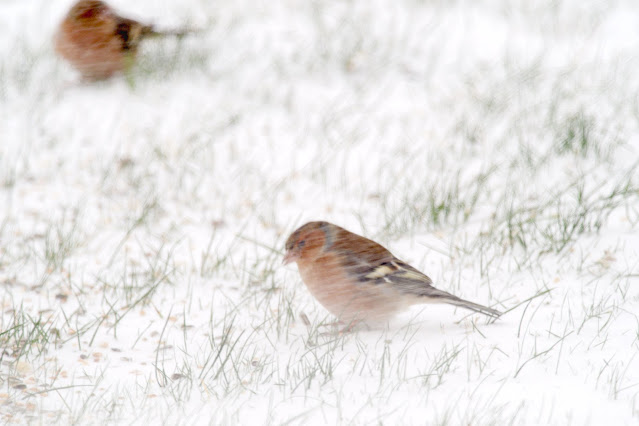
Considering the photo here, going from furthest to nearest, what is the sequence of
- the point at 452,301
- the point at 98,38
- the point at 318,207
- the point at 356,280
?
1. the point at 98,38
2. the point at 318,207
3. the point at 356,280
4. the point at 452,301

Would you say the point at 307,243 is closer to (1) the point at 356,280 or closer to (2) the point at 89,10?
(1) the point at 356,280

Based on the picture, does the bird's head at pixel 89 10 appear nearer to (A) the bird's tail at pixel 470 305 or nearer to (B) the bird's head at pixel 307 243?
(B) the bird's head at pixel 307 243

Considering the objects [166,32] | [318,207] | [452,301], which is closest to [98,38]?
[166,32]

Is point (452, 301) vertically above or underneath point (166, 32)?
underneath

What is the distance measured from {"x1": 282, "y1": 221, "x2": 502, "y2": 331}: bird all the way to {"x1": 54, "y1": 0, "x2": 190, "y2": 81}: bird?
3225 mm

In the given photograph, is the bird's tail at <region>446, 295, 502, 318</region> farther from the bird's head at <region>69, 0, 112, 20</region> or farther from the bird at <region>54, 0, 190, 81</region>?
the bird's head at <region>69, 0, 112, 20</region>

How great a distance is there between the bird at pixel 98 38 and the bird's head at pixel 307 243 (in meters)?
3.21

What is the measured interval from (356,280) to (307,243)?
29 cm

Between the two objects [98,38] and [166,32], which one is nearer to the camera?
[98,38]

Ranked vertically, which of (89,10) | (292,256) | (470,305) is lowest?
(470,305)

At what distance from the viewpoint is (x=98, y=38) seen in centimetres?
611

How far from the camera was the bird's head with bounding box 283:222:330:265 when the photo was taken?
12.0ft

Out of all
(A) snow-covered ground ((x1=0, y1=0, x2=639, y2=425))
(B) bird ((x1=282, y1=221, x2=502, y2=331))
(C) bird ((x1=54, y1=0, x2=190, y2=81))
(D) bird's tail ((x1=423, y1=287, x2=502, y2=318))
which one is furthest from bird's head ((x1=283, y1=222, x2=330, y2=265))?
(C) bird ((x1=54, y1=0, x2=190, y2=81))

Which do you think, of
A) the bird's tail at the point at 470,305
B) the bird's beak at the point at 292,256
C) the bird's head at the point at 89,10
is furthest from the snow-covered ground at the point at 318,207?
the bird's head at the point at 89,10
